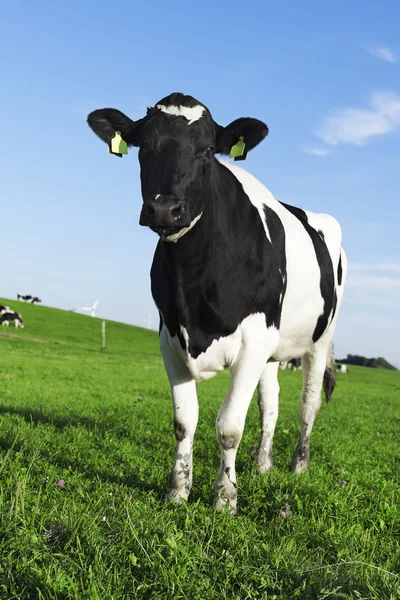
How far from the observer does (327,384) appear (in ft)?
31.2

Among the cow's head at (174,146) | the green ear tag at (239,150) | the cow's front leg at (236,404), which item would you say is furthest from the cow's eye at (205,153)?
the cow's front leg at (236,404)

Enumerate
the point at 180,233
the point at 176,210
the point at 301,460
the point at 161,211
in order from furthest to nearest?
1. the point at 301,460
2. the point at 180,233
3. the point at 176,210
4. the point at 161,211

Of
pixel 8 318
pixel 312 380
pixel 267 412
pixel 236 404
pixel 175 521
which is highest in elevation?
pixel 8 318

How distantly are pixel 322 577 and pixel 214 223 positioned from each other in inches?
129

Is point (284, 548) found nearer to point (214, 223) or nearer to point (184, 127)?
point (214, 223)

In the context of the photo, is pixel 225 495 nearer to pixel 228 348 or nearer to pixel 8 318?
pixel 228 348

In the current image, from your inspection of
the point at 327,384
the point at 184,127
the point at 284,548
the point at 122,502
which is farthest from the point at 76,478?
the point at 327,384

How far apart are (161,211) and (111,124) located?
179 centimetres

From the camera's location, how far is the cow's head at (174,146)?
504 cm

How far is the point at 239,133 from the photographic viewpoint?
20.0 feet

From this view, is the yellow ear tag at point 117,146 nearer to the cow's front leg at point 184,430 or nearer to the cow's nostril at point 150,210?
the cow's nostril at point 150,210

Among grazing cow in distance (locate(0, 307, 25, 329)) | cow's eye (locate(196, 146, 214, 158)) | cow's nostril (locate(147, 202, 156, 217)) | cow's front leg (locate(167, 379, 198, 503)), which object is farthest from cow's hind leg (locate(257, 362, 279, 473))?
grazing cow in distance (locate(0, 307, 25, 329))

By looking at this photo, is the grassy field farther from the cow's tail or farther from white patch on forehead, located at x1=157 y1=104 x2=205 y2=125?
white patch on forehead, located at x1=157 y1=104 x2=205 y2=125

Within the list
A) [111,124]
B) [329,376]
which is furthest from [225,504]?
[329,376]
